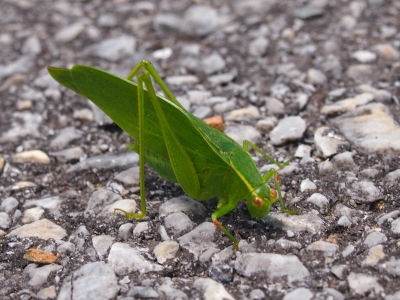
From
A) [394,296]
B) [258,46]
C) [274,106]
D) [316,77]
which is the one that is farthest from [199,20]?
[394,296]

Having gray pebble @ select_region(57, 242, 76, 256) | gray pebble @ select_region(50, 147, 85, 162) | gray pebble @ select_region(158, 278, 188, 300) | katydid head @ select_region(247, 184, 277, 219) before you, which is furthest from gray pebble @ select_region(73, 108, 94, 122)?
gray pebble @ select_region(158, 278, 188, 300)

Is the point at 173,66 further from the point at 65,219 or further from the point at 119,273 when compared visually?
the point at 119,273

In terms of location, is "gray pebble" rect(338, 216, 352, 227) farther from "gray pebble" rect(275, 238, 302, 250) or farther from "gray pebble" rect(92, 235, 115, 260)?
"gray pebble" rect(92, 235, 115, 260)

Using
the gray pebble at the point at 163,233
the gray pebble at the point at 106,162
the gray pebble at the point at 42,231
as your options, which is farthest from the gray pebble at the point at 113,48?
the gray pebble at the point at 163,233

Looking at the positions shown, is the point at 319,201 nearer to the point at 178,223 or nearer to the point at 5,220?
the point at 178,223

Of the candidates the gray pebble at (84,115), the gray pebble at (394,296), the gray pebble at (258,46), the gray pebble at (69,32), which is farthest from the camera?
the gray pebble at (69,32)

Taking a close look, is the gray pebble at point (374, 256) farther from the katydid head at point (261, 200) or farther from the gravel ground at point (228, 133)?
the katydid head at point (261, 200)

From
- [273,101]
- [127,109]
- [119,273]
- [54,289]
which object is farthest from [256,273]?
[273,101]
